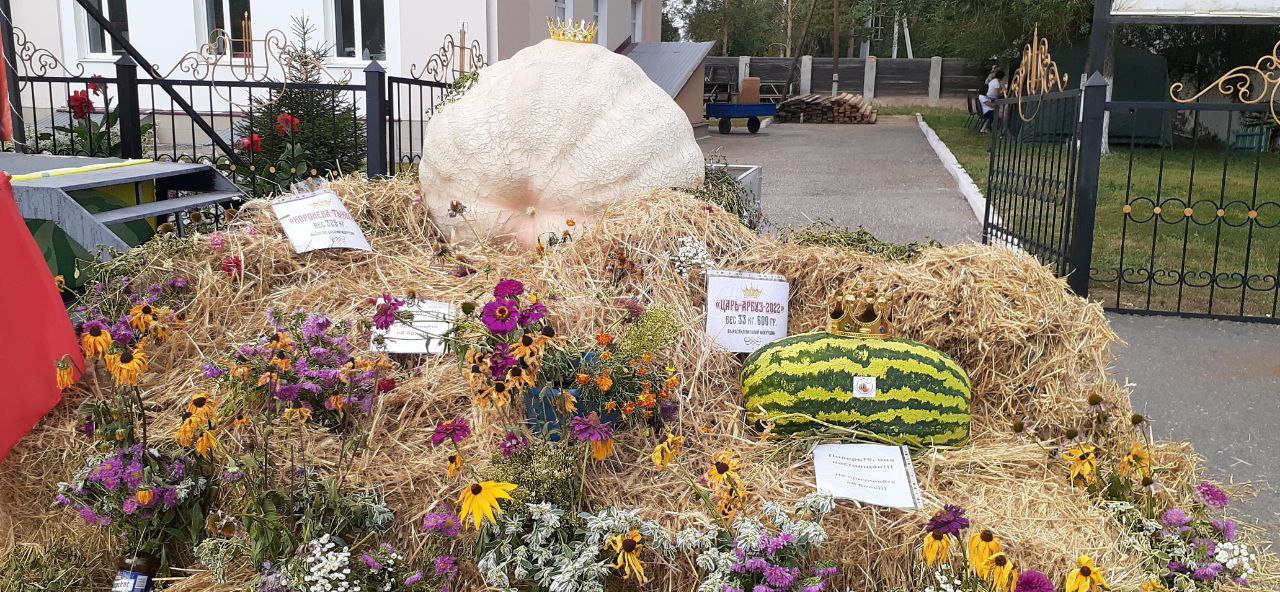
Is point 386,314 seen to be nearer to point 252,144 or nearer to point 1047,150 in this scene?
point 252,144

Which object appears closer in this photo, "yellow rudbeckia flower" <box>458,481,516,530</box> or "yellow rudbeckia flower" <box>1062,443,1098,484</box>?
"yellow rudbeckia flower" <box>458,481,516,530</box>

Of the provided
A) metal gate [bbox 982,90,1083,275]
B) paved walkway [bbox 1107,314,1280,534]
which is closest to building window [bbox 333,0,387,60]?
metal gate [bbox 982,90,1083,275]

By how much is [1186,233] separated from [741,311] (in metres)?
3.88

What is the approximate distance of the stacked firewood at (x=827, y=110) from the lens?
912 inches

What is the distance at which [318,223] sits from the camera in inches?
149

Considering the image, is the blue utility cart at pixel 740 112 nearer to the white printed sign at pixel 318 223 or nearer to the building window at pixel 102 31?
the building window at pixel 102 31

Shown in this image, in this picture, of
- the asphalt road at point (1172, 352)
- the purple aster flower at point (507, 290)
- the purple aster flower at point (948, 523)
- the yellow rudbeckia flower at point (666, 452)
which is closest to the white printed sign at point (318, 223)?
the purple aster flower at point (507, 290)

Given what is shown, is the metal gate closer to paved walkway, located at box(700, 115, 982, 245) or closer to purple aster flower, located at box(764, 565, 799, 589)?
paved walkway, located at box(700, 115, 982, 245)

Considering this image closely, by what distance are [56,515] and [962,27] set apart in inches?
745

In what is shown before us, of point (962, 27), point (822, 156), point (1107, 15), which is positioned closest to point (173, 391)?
point (1107, 15)

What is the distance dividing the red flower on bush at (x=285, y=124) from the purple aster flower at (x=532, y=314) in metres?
4.77

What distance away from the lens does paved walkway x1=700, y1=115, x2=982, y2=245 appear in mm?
9172

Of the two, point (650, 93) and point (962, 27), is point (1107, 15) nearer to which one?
point (650, 93)

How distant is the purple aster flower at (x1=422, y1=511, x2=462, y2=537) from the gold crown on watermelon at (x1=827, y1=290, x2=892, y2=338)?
54.5 inches
